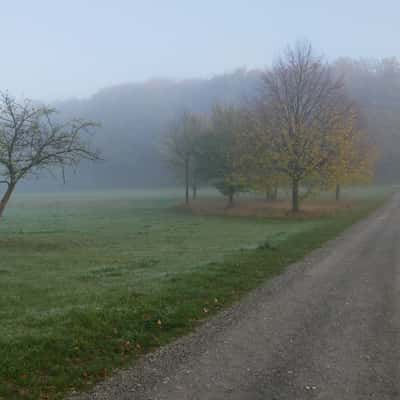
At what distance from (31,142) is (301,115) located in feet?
86.7

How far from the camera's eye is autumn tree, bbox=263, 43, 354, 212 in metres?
40.1

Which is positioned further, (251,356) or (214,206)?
(214,206)

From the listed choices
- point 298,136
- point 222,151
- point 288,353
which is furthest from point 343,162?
point 288,353

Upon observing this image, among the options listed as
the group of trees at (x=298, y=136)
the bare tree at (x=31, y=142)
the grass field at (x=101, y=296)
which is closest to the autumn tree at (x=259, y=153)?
the group of trees at (x=298, y=136)

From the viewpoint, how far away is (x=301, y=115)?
42.2m

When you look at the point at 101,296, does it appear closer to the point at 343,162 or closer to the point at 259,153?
the point at 343,162

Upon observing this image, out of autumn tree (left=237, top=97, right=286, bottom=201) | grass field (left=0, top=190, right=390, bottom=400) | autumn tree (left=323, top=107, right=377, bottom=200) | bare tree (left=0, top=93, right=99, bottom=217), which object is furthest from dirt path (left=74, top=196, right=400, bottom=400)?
autumn tree (left=237, top=97, right=286, bottom=201)

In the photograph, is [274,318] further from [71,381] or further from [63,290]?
[63,290]

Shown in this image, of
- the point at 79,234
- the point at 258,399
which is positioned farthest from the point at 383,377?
the point at 79,234

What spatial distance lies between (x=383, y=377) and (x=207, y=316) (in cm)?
405

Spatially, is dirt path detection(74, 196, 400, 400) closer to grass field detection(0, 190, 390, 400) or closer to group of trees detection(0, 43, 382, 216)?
grass field detection(0, 190, 390, 400)

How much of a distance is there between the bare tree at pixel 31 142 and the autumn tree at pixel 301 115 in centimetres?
2088

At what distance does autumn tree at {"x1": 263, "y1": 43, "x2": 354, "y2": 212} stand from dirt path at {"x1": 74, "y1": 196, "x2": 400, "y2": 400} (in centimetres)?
2862

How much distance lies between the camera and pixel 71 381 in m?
6.18
